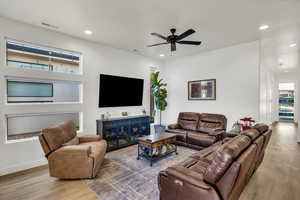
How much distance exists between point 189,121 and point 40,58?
15.6 ft

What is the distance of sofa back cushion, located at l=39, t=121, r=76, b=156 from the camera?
2.59 m

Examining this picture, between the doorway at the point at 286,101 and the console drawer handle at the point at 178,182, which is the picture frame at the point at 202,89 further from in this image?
the doorway at the point at 286,101

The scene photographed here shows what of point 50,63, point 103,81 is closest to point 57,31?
point 50,63

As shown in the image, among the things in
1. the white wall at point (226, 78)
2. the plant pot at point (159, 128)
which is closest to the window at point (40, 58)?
the plant pot at point (159, 128)

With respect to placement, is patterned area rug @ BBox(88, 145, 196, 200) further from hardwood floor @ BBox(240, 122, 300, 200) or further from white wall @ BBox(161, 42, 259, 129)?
white wall @ BBox(161, 42, 259, 129)

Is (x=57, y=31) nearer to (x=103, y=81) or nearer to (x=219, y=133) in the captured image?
(x=103, y=81)

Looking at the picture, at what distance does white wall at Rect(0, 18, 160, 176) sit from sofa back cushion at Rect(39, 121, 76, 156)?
826 millimetres

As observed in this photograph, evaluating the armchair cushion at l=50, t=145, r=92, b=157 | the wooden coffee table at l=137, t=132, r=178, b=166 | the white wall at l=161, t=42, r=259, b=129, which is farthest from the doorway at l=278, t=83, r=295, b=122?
the armchair cushion at l=50, t=145, r=92, b=157

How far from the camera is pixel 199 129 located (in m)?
4.84

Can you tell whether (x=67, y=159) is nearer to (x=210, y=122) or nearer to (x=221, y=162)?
(x=221, y=162)

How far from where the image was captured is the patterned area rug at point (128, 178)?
2.29 metres

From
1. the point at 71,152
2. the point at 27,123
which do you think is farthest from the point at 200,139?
the point at 27,123

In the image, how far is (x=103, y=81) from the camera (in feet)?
14.7

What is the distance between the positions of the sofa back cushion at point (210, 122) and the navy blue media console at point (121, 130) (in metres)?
1.89
